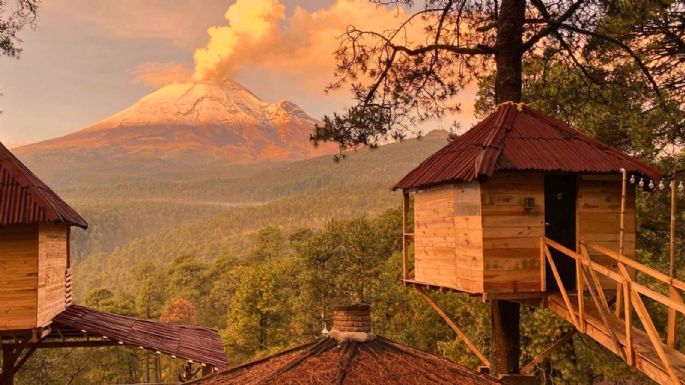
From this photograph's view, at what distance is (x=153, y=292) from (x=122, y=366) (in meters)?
25.3

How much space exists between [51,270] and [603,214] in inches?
581

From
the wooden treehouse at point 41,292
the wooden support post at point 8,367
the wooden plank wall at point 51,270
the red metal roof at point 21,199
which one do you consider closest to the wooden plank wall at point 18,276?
the wooden treehouse at point 41,292

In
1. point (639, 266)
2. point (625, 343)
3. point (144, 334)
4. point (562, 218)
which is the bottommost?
point (144, 334)

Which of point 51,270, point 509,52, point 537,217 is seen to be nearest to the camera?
point 537,217

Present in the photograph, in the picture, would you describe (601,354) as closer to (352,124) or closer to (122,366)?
(352,124)

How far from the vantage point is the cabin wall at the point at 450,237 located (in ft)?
37.4

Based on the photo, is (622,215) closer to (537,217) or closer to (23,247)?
(537,217)

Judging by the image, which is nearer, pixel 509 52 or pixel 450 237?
pixel 450 237

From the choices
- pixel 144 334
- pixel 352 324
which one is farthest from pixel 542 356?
pixel 144 334

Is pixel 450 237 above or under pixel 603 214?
under

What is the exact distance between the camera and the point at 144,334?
18.9 meters

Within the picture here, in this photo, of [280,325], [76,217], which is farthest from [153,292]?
[76,217]

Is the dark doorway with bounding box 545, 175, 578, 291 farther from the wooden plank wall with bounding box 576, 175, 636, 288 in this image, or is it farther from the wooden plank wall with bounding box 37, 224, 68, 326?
the wooden plank wall with bounding box 37, 224, 68, 326

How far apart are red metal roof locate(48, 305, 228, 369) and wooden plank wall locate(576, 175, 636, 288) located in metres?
10.9
